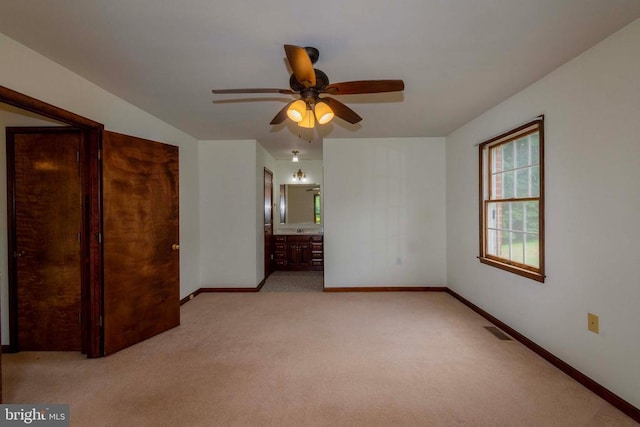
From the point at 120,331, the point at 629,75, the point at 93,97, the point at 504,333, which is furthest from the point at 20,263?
the point at 629,75

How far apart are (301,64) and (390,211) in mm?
3204

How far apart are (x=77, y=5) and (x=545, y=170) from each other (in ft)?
11.5

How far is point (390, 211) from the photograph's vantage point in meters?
4.47

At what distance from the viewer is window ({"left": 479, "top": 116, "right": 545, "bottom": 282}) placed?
259 centimetres

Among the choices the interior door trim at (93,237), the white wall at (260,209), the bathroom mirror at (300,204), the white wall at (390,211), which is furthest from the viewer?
the bathroom mirror at (300,204)

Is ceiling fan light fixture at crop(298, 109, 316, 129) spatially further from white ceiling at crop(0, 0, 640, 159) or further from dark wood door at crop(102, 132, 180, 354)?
dark wood door at crop(102, 132, 180, 354)

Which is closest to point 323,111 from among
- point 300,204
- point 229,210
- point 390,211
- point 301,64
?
point 301,64

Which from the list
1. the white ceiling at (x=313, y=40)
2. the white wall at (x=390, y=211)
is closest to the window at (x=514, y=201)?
the white ceiling at (x=313, y=40)

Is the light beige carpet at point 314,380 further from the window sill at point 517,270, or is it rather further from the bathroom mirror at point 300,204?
the bathroom mirror at point 300,204

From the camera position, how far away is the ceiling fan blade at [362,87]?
1823mm

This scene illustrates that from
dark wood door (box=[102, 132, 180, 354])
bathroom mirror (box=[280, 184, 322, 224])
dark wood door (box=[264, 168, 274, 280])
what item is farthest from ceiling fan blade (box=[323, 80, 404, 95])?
bathroom mirror (box=[280, 184, 322, 224])

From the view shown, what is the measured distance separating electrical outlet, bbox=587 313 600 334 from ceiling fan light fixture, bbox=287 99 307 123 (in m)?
2.55

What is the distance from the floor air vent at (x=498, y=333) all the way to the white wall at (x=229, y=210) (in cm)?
322

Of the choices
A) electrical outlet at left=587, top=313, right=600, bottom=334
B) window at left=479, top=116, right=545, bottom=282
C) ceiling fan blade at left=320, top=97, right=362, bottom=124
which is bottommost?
electrical outlet at left=587, top=313, right=600, bottom=334
